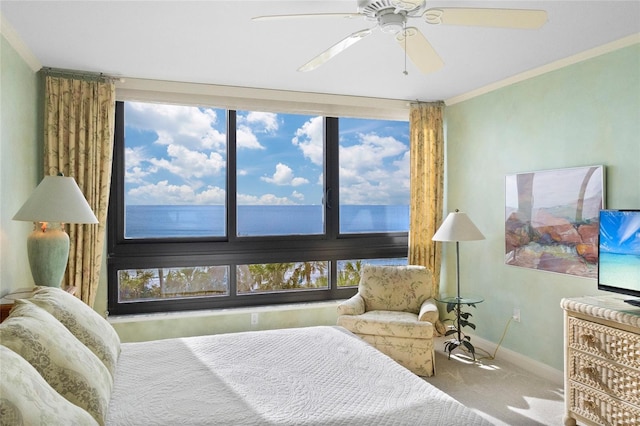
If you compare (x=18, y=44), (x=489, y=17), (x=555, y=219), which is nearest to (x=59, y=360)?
(x=489, y=17)

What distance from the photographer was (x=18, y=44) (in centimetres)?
309

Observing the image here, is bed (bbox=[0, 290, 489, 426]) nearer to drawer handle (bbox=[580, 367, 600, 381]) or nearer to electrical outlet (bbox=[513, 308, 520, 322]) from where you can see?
drawer handle (bbox=[580, 367, 600, 381])

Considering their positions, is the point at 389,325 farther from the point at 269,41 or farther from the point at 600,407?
the point at 269,41

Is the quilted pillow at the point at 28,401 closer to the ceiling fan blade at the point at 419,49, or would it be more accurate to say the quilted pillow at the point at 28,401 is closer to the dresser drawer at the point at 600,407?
the ceiling fan blade at the point at 419,49

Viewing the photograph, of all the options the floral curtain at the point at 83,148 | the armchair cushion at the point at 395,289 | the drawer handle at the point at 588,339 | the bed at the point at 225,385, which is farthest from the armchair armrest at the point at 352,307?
the floral curtain at the point at 83,148

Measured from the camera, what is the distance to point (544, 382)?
11.9 feet

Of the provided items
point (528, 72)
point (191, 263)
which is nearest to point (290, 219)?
point (191, 263)

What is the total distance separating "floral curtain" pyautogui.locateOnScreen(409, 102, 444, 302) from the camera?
4891mm

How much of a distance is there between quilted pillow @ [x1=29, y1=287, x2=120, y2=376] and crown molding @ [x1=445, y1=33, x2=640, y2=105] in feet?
12.0

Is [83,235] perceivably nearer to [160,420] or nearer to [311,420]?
[160,420]

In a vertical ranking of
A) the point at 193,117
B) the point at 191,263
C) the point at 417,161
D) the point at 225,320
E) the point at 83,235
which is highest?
the point at 193,117

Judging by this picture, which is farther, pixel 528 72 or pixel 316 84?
pixel 316 84

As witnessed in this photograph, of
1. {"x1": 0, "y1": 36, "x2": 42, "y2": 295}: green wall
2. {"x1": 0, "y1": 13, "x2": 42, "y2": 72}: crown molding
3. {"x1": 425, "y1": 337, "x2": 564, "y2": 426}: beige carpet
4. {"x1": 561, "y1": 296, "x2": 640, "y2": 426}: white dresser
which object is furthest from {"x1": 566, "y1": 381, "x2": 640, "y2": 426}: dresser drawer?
{"x1": 0, "y1": 13, "x2": 42, "y2": 72}: crown molding

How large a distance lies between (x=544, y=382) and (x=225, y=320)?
278 cm
